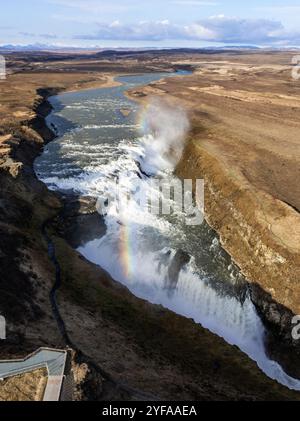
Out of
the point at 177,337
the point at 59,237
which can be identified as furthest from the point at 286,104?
the point at 177,337

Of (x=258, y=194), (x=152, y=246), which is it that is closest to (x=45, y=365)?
(x=152, y=246)

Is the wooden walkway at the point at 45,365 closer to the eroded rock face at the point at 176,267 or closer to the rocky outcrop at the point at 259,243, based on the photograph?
the eroded rock face at the point at 176,267

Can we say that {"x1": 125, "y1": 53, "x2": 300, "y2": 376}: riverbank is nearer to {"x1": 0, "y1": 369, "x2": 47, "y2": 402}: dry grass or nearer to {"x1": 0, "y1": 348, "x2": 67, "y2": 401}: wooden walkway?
{"x1": 0, "y1": 348, "x2": 67, "y2": 401}: wooden walkway

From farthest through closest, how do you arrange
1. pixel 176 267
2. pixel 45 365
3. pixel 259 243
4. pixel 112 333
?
pixel 259 243, pixel 176 267, pixel 112 333, pixel 45 365

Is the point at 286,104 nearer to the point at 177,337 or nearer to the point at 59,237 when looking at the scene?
the point at 59,237

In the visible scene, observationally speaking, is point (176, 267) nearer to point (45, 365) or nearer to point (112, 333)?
point (112, 333)

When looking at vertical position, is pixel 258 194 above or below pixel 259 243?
above
